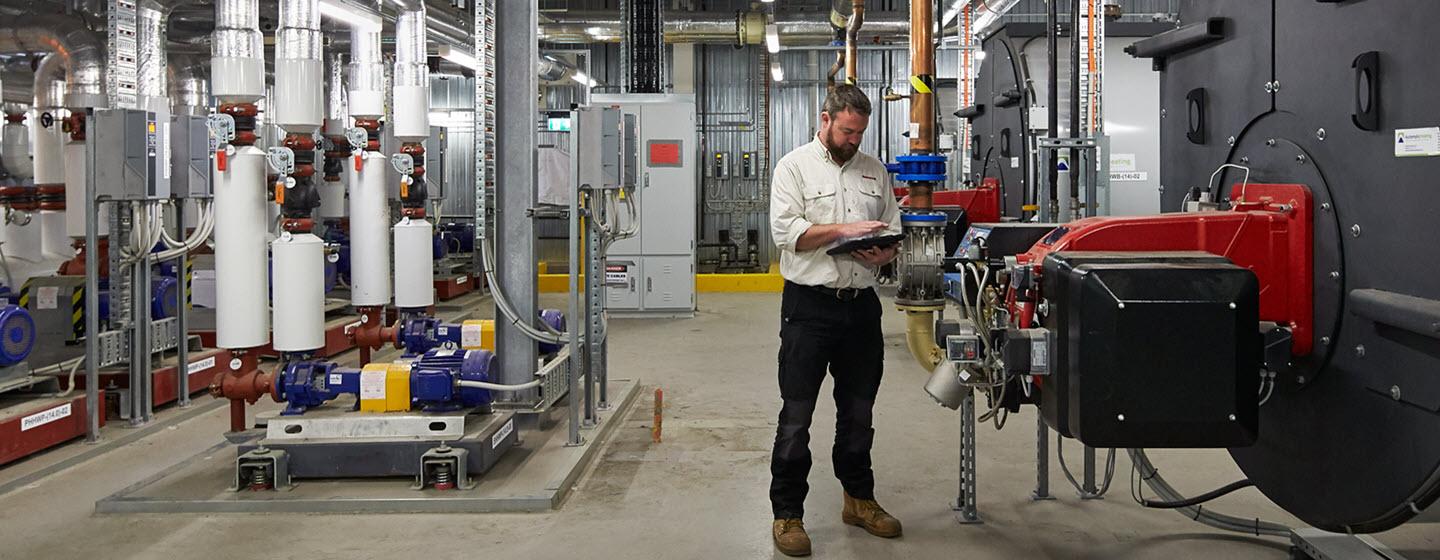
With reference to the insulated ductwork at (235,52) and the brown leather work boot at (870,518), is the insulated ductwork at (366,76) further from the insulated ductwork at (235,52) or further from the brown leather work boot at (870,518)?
the brown leather work boot at (870,518)

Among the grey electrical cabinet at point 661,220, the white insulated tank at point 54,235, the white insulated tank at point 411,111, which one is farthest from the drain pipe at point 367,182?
the grey electrical cabinet at point 661,220

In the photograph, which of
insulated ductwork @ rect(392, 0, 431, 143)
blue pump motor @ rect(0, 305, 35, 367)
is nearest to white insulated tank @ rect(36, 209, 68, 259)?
blue pump motor @ rect(0, 305, 35, 367)

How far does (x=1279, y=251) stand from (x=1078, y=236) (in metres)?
0.49

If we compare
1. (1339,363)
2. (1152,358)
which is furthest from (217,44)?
(1339,363)

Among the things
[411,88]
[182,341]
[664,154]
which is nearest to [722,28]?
[664,154]

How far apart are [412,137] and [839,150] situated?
3480mm

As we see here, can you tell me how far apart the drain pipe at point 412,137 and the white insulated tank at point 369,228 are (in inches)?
4.2

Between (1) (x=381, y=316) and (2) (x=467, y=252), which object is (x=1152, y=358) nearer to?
(1) (x=381, y=316)

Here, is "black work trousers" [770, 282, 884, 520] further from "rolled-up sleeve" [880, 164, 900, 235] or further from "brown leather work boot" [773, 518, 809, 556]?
"rolled-up sleeve" [880, 164, 900, 235]

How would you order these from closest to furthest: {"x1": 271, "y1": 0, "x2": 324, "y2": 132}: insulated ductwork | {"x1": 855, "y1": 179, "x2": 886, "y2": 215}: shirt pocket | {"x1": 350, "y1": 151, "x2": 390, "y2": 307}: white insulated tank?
{"x1": 855, "y1": 179, "x2": 886, "y2": 215}: shirt pocket
{"x1": 271, "y1": 0, "x2": 324, "y2": 132}: insulated ductwork
{"x1": 350, "y1": 151, "x2": 390, "y2": 307}: white insulated tank

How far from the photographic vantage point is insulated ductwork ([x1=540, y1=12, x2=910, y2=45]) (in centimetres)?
1295

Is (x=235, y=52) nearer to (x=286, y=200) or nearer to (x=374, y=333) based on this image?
(x=286, y=200)

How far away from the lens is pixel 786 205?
372 centimetres

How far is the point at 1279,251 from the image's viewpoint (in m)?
2.67
